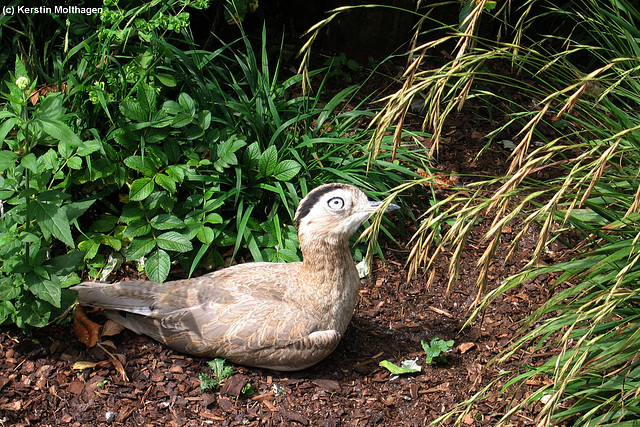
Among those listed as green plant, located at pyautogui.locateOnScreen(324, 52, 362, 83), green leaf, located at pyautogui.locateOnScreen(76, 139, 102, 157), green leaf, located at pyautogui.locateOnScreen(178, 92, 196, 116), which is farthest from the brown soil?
green plant, located at pyautogui.locateOnScreen(324, 52, 362, 83)

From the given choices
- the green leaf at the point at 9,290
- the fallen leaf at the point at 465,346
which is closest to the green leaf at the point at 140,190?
the green leaf at the point at 9,290

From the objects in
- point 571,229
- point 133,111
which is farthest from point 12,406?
point 571,229

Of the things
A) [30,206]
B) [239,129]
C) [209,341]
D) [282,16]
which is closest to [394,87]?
[282,16]

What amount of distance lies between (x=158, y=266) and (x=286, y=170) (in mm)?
1072

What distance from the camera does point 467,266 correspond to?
16.1ft

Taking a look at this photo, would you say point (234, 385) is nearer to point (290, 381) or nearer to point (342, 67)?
point (290, 381)

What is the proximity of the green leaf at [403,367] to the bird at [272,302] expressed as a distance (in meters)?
0.35

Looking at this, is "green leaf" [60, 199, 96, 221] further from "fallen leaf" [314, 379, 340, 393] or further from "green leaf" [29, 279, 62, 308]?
"fallen leaf" [314, 379, 340, 393]

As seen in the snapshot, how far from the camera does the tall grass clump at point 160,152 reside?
4371mm

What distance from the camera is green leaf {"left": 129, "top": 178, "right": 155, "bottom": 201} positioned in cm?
436

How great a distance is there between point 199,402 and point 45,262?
1.18 meters

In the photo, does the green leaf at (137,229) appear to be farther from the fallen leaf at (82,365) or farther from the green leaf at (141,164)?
the fallen leaf at (82,365)

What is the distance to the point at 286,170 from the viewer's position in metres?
4.69

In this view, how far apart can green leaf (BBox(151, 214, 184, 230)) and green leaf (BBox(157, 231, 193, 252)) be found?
1.7 inches
